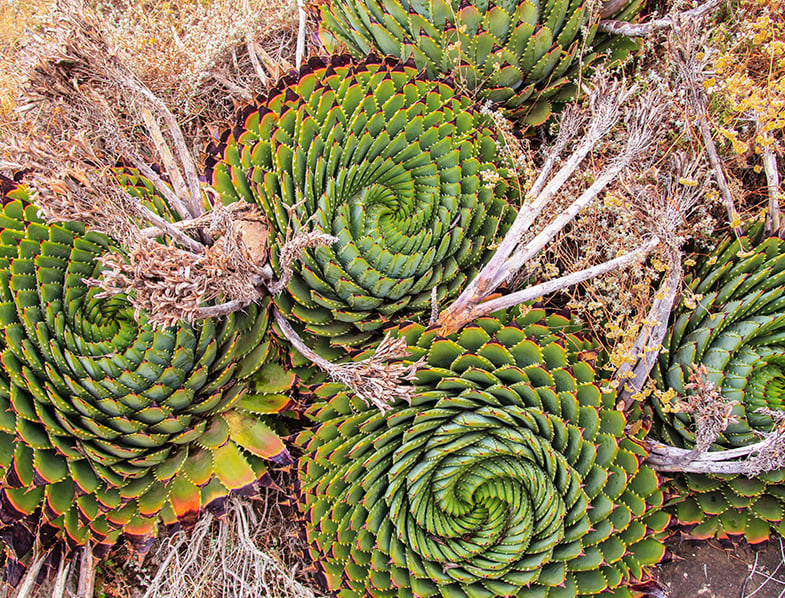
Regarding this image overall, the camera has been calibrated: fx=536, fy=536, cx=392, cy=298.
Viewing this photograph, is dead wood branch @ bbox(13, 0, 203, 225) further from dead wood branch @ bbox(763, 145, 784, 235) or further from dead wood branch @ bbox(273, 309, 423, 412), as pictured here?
dead wood branch @ bbox(763, 145, 784, 235)

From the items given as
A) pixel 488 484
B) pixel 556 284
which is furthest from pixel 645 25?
pixel 488 484

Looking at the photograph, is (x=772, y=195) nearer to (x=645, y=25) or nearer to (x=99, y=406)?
(x=645, y=25)

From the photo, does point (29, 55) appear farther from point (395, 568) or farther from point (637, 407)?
point (637, 407)

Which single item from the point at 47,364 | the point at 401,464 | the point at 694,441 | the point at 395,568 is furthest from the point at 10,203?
the point at 694,441

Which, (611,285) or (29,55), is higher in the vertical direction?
(29,55)

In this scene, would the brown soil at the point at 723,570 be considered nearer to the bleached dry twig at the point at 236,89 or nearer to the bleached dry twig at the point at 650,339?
the bleached dry twig at the point at 650,339
